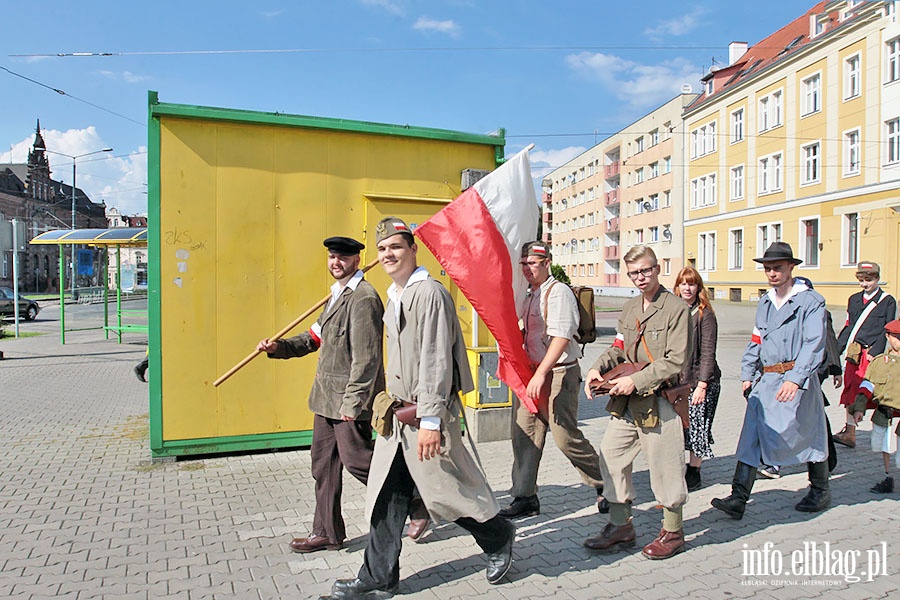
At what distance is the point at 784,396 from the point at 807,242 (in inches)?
1296

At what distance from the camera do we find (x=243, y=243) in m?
6.27

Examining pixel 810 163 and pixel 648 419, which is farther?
pixel 810 163

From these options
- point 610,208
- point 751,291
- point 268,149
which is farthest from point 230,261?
point 610,208

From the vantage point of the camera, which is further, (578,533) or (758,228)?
(758,228)

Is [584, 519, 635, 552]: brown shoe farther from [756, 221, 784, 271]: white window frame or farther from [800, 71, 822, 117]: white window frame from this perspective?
[756, 221, 784, 271]: white window frame

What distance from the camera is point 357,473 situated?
13.7ft

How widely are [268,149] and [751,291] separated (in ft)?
118

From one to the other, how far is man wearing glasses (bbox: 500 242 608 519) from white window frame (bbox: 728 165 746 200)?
124 ft

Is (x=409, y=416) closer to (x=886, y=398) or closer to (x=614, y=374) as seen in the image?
(x=614, y=374)

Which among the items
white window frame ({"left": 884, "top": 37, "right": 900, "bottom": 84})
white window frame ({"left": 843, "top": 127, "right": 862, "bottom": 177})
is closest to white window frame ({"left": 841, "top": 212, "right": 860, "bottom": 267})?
white window frame ({"left": 843, "top": 127, "right": 862, "bottom": 177})

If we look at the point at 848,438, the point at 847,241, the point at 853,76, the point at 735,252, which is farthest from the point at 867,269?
the point at 735,252

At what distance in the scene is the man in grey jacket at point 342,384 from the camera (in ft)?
13.3

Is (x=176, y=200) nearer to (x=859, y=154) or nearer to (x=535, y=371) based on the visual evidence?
(x=535, y=371)

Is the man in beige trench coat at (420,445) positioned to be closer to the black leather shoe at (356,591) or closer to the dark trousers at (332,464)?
the black leather shoe at (356,591)
